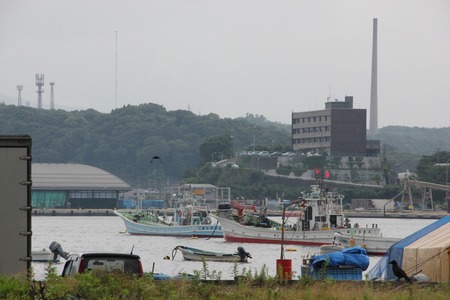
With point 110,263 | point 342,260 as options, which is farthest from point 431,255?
point 110,263

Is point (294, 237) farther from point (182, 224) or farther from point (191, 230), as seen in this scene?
point (182, 224)

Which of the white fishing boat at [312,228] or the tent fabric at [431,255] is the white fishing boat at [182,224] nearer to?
the white fishing boat at [312,228]

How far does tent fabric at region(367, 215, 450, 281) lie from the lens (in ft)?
119

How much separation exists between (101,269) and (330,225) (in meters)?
76.0

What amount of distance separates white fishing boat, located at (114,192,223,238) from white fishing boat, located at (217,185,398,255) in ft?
30.0

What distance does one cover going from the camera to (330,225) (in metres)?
97.1

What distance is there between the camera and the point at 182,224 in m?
122

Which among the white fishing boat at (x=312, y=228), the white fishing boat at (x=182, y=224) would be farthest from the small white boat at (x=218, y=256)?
the white fishing boat at (x=182, y=224)

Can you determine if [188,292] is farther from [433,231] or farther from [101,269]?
[433,231]

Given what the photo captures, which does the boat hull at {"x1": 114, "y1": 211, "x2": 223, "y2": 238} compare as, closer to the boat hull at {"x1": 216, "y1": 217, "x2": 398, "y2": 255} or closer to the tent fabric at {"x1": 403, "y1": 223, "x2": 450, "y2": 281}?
the boat hull at {"x1": 216, "y1": 217, "x2": 398, "y2": 255}

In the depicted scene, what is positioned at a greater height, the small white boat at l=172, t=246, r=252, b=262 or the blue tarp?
the blue tarp

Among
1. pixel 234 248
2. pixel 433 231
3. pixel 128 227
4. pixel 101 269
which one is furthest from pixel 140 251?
pixel 101 269

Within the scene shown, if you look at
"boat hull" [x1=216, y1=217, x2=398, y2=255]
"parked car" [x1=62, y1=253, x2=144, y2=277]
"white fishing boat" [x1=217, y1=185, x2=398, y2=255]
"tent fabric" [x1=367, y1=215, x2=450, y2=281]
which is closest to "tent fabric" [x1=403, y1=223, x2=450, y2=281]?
"tent fabric" [x1=367, y1=215, x2=450, y2=281]

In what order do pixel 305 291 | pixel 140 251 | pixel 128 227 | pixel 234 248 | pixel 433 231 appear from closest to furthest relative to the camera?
pixel 305 291
pixel 433 231
pixel 140 251
pixel 234 248
pixel 128 227
